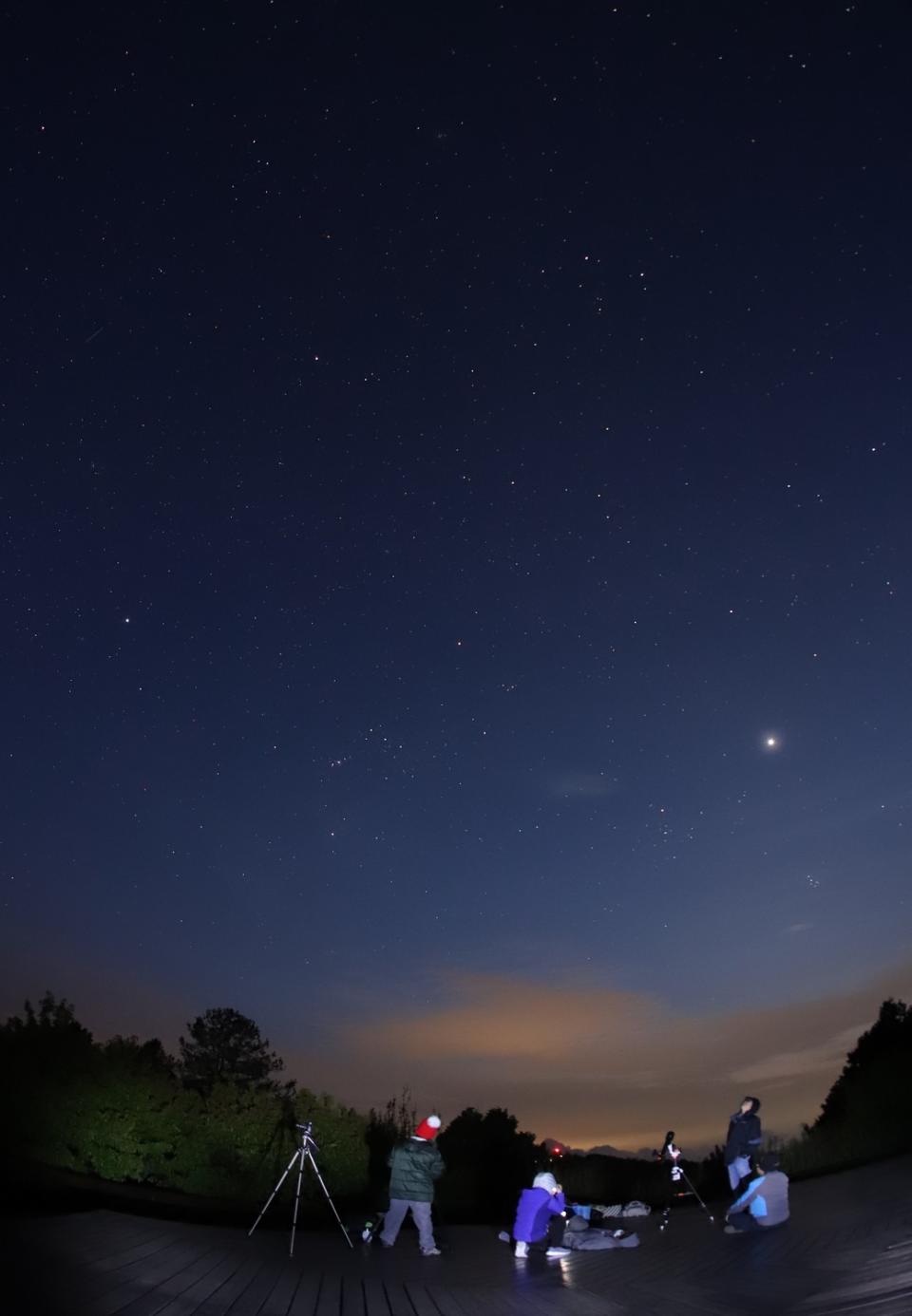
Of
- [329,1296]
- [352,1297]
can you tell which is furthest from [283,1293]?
[352,1297]

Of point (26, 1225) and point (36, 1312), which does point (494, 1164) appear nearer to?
point (26, 1225)

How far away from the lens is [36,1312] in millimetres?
6125

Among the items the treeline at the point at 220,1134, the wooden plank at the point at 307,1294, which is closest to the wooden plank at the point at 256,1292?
the wooden plank at the point at 307,1294

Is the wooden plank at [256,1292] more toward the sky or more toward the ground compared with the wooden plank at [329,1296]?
more toward the sky

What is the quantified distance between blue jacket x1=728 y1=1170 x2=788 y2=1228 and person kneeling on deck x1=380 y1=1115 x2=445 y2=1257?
398 cm

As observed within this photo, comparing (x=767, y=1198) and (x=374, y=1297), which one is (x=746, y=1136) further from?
(x=374, y=1297)

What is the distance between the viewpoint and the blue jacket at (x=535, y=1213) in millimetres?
11320

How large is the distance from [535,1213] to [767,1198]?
309 centimetres

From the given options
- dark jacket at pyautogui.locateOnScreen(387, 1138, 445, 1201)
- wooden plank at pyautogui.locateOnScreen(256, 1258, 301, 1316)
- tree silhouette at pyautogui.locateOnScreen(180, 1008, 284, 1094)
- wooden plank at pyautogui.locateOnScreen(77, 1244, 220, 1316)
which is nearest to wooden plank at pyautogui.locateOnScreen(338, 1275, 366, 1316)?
wooden plank at pyautogui.locateOnScreen(256, 1258, 301, 1316)

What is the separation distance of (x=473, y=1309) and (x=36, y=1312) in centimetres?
379

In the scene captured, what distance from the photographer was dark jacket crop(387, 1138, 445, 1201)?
11.3 meters

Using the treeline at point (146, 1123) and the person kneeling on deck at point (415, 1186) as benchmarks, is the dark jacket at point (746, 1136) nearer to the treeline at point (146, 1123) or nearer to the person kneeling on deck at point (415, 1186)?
the person kneeling on deck at point (415, 1186)

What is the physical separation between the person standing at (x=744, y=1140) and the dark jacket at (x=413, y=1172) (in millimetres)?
4439

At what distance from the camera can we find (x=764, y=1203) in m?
12.0
